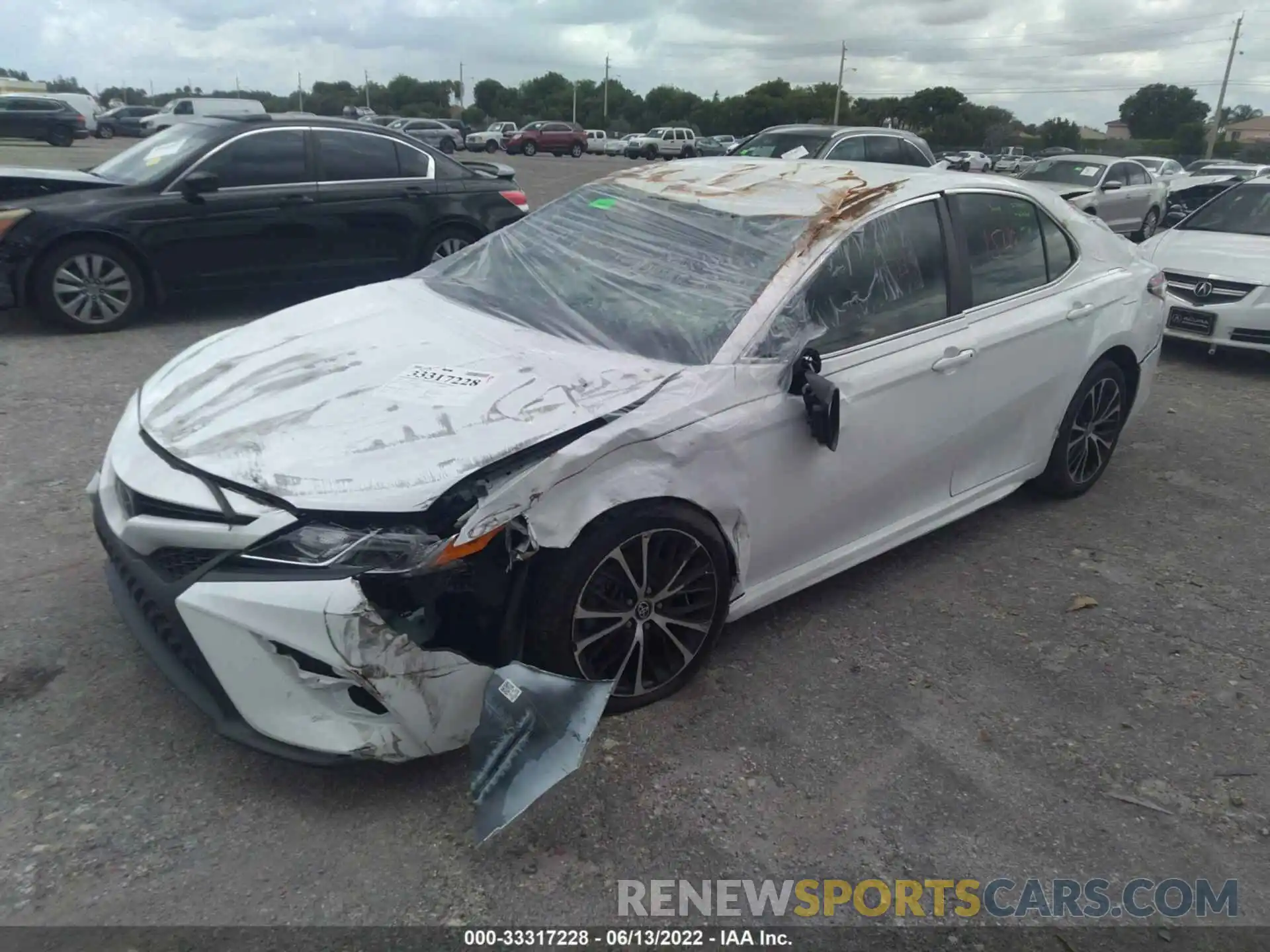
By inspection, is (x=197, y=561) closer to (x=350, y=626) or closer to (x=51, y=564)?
(x=350, y=626)

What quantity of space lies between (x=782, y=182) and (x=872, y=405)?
3.45 feet

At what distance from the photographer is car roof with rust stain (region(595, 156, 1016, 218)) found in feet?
11.8

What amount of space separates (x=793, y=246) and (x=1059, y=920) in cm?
221

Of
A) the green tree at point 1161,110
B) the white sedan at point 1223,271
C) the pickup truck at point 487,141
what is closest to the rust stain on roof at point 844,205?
the white sedan at point 1223,271

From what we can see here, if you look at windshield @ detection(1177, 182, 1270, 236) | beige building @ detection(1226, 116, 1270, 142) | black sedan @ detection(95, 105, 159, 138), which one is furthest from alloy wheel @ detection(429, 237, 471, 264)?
beige building @ detection(1226, 116, 1270, 142)

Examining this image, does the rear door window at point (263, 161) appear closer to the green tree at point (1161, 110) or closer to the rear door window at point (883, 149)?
the rear door window at point (883, 149)

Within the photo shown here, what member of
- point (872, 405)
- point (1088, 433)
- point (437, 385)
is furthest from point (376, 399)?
point (1088, 433)

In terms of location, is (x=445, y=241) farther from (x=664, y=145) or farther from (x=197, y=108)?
(x=664, y=145)

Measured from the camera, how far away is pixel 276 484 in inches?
97.5

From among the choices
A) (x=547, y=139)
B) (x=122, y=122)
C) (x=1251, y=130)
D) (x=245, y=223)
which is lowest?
Result: (x=245, y=223)

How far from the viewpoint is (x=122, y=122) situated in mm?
39406

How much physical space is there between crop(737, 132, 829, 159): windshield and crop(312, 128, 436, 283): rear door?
636 centimetres

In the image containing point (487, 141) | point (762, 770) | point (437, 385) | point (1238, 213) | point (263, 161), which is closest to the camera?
point (762, 770)

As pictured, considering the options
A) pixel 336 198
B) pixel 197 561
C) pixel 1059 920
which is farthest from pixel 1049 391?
pixel 336 198
